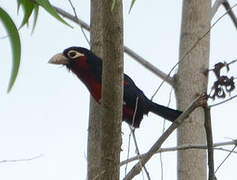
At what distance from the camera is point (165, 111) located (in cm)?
393

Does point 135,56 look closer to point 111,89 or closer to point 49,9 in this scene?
point 111,89

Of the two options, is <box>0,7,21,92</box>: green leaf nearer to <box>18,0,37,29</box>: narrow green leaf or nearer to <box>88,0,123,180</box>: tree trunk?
<box>18,0,37,29</box>: narrow green leaf

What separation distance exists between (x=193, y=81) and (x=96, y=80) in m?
1.18

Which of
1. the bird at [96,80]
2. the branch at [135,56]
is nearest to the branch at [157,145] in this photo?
the branch at [135,56]

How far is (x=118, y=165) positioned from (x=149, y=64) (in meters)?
1.79

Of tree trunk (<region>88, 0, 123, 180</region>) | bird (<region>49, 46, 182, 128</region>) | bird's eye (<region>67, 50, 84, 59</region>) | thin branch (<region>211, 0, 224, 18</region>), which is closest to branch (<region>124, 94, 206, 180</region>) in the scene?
tree trunk (<region>88, 0, 123, 180</region>)

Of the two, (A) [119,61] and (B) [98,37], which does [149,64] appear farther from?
(A) [119,61]

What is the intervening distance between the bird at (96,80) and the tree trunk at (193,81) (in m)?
0.74

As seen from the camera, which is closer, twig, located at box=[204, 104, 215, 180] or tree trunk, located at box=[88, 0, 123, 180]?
twig, located at box=[204, 104, 215, 180]

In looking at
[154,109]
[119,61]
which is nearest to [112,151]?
[119,61]

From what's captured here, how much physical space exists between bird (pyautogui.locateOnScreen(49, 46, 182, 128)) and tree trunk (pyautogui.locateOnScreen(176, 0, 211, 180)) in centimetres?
74

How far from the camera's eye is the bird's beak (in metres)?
4.27

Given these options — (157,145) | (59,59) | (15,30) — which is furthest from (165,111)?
(15,30)

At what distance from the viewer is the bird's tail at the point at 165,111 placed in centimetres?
383
